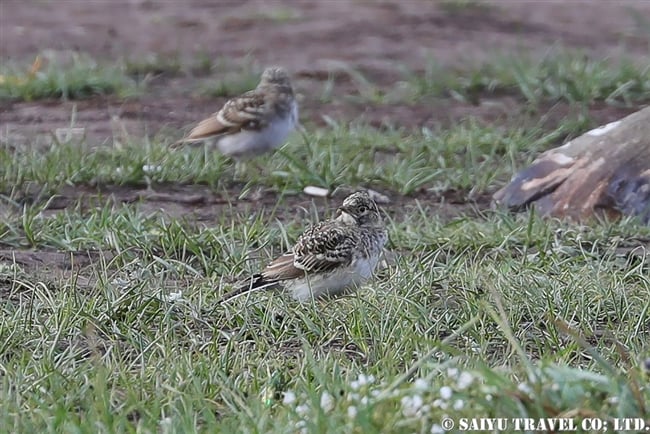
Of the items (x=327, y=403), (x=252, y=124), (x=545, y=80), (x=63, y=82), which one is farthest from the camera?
(x=545, y=80)

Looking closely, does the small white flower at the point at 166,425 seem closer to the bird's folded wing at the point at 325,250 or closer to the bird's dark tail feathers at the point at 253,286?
the bird's dark tail feathers at the point at 253,286

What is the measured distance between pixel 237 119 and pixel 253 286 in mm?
3411

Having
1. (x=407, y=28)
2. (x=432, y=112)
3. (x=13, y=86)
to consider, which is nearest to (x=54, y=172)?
(x=13, y=86)

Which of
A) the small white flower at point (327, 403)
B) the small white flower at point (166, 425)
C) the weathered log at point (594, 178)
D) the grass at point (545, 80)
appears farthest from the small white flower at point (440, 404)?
the grass at point (545, 80)

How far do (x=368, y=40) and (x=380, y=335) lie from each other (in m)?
8.93

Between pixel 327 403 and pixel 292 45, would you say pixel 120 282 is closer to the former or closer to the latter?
pixel 327 403

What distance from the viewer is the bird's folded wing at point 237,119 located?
34.2ft

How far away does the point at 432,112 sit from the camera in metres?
12.2

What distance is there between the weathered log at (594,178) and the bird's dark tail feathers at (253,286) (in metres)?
2.66

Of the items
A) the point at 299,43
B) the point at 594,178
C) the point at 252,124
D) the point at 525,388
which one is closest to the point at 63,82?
the point at 252,124

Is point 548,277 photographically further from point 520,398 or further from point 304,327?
point 520,398

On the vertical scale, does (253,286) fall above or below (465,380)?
below

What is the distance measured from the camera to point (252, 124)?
10.5 m

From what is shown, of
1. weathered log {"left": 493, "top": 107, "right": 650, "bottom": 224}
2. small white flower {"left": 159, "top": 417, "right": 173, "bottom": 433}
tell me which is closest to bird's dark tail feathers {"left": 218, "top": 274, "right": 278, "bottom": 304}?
small white flower {"left": 159, "top": 417, "right": 173, "bottom": 433}
